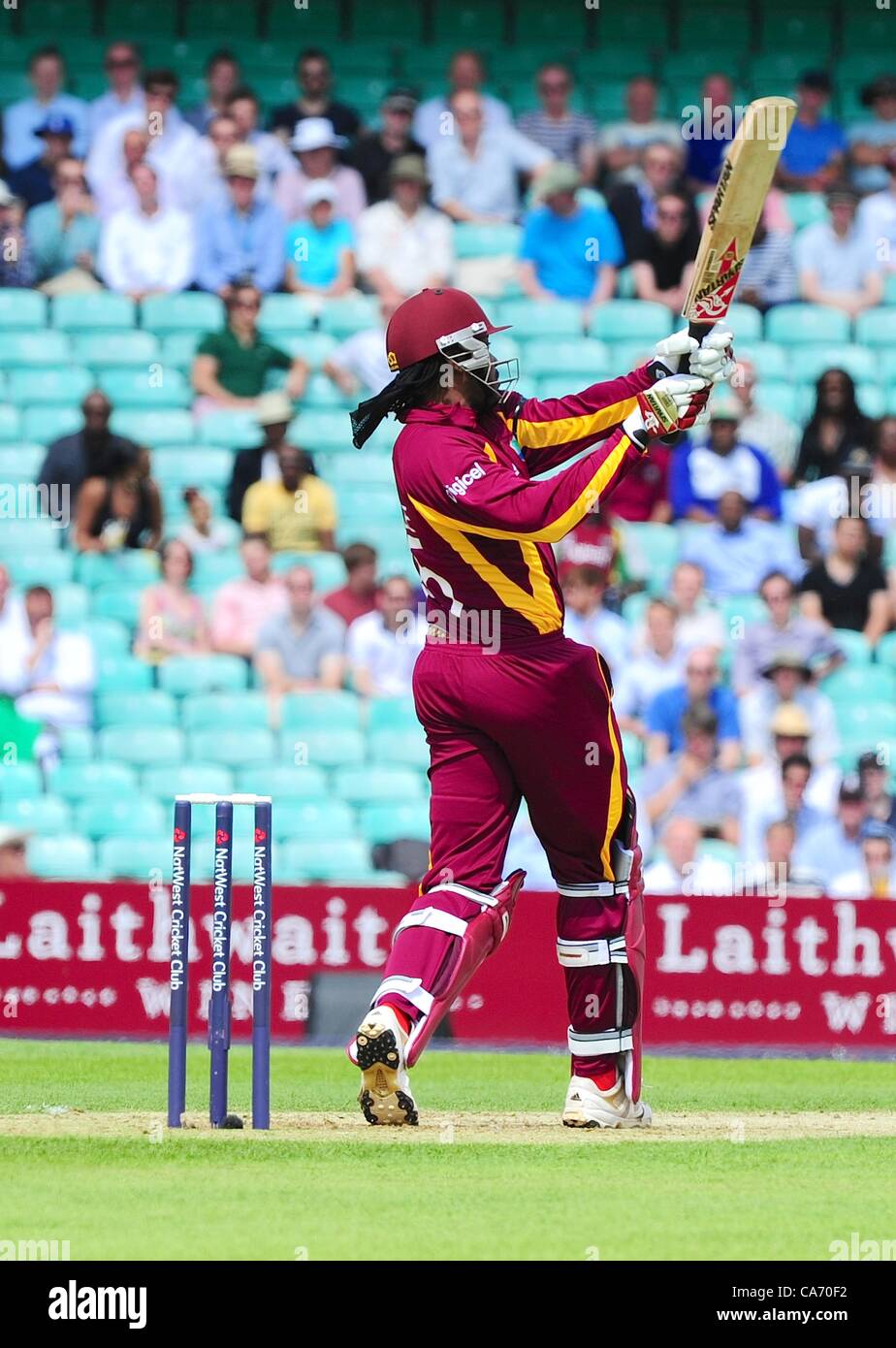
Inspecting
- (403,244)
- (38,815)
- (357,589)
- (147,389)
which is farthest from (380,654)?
(403,244)

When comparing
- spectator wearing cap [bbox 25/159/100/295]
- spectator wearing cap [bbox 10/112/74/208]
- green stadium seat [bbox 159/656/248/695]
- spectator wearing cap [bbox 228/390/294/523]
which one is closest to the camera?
green stadium seat [bbox 159/656/248/695]

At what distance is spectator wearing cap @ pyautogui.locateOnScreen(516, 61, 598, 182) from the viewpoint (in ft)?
49.2

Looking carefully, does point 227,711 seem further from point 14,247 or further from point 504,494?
point 504,494

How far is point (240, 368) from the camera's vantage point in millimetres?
14109

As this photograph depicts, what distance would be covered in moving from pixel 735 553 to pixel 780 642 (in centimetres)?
71

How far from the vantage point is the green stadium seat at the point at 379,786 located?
41.4 feet

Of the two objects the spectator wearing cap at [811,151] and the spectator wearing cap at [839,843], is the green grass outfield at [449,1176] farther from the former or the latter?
the spectator wearing cap at [811,151]

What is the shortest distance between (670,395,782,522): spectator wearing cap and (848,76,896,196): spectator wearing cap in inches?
100

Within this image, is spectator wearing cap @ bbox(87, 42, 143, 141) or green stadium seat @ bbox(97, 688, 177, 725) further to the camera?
spectator wearing cap @ bbox(87, 42, 143, 141)

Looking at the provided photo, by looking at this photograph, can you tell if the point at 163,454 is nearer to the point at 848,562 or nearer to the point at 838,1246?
the point at 848,562

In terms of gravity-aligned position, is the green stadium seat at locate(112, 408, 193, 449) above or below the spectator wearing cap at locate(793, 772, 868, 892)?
above

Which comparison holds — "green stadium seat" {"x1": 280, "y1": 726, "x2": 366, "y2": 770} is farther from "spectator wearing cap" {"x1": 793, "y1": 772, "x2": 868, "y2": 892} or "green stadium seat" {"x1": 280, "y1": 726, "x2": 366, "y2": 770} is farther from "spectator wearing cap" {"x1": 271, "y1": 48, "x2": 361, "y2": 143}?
"spectator wearing cap" {"x1": 271, "y1": 48, "x2": 361, "y2": 143}

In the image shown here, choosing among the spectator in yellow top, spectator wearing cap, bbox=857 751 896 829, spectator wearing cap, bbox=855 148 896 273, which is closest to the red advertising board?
spectator wearing cap, bbox=857 751 896 829
